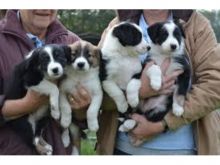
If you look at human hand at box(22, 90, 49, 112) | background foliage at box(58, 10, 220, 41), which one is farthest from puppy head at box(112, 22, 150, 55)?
background foliage at box(58, 10, 220, 41)

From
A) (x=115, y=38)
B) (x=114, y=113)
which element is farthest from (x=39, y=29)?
(x=114, y=113)

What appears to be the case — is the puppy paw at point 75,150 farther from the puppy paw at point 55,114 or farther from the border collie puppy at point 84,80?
the puppy paw at point 55,114

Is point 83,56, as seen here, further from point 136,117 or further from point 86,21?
point 86,21

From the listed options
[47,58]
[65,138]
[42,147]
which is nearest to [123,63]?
[47,58]

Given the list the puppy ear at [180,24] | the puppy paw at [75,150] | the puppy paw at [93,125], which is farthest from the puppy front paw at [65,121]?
the puppy ear at [180,24]

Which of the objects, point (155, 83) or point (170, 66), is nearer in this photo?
point (155, 83)

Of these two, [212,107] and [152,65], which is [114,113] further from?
[212,107]
